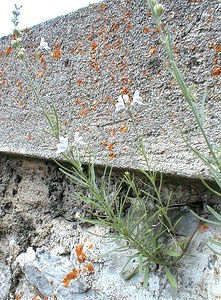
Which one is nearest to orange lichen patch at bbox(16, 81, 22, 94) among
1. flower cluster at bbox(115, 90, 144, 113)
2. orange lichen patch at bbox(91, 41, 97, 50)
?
orange lichen patch at bbox(91, 41, 97, 50)

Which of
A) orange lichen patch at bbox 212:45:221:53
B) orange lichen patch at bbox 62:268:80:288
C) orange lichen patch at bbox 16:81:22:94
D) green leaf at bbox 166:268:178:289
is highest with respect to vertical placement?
orange lichen patch at bbox 16:81:22:94

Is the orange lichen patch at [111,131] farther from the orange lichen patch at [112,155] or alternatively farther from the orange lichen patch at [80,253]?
the orange lichen patch at [80,253]

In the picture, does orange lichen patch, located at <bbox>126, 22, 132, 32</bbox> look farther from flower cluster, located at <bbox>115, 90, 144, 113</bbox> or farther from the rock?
the rock

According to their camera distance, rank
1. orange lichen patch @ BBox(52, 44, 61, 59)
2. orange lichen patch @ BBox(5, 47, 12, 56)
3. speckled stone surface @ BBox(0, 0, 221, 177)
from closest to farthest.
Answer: speckled stone surface @ BBox(0, 0, 221, 177) < orange lichen patch @ BBox(52, 44, 61, 59) < orange lichen patch @ BBox(5, 47, 12, 56)

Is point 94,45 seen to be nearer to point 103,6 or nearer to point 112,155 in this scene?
point 103,6

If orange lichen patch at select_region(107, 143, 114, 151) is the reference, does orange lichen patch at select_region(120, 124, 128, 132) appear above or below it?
above

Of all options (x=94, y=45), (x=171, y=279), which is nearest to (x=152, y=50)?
(x=94, y=45)

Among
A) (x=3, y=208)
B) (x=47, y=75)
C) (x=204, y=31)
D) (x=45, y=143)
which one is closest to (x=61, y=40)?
(x=47, y=75)
